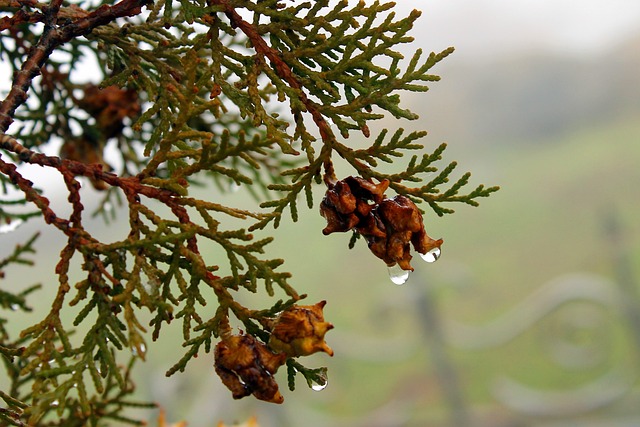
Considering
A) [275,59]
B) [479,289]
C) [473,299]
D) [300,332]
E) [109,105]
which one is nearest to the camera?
[300,332]

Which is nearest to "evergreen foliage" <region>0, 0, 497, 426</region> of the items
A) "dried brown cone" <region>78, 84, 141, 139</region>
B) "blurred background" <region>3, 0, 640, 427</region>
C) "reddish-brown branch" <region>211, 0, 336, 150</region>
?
"reddish-brown branch" <region>211, 0, 336, 150</region>

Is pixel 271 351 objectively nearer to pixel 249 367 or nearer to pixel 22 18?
pixel 249 367

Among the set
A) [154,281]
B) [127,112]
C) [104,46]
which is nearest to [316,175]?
[154,281]

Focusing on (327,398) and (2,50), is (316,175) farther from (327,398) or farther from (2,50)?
(327,398)

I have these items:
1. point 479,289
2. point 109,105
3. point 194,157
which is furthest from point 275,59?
point 479,289

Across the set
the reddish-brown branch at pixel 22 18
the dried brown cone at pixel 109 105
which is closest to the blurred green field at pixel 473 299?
the dried brown cone at pixel 109 105

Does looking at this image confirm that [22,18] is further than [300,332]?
Yes

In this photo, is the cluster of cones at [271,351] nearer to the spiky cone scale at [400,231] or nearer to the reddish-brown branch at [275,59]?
the spiky cone scale at [400,231]
